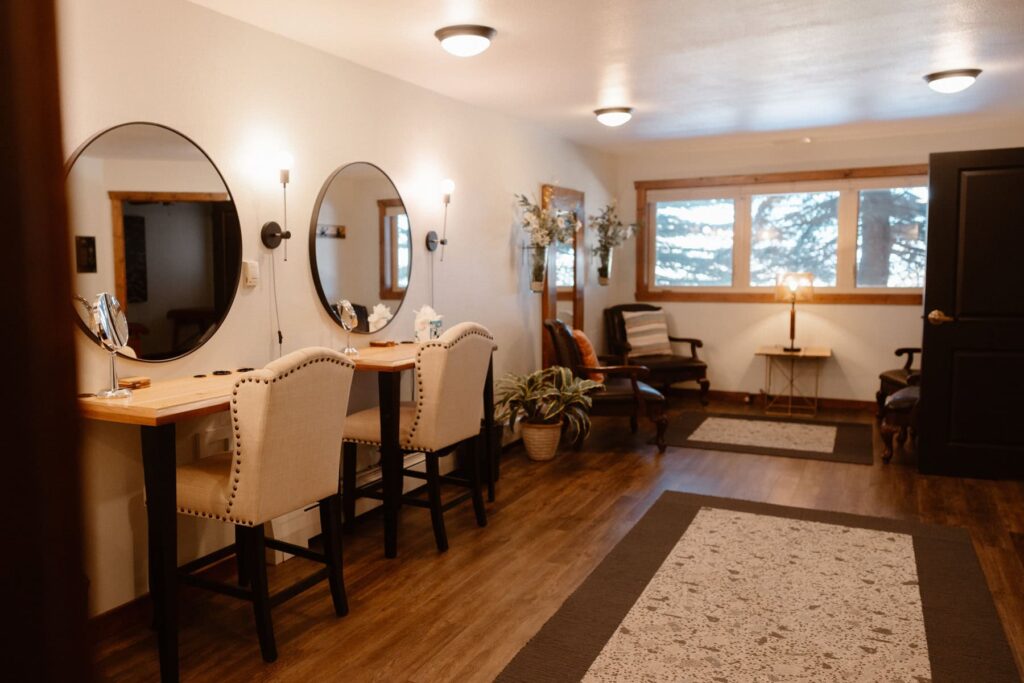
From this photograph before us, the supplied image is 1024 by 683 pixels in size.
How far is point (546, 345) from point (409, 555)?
286cm

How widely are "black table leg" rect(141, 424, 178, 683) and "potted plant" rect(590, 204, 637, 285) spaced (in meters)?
5.01

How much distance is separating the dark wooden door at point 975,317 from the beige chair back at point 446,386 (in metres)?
2.94

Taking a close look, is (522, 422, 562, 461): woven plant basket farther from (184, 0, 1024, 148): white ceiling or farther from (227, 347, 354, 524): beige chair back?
(227, 347, 354, 524): beige chair back

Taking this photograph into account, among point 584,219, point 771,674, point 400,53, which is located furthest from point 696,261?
point 771,674

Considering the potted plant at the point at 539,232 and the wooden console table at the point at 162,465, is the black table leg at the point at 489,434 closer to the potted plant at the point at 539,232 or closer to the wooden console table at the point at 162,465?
the potted plant at the point at 539,232

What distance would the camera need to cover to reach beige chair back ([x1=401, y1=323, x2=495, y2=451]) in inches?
132

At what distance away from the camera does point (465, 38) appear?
342cm

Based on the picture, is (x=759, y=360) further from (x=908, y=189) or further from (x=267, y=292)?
(x=267, y=292)

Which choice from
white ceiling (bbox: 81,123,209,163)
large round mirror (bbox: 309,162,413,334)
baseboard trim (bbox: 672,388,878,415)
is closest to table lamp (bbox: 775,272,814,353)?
baseboard trim (bbox: 672,388,878,415)

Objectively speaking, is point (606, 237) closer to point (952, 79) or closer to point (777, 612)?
point (952, 79)

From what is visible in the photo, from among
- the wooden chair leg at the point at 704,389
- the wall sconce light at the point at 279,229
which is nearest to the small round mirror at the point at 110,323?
the wall sconce light at the point at 279,229

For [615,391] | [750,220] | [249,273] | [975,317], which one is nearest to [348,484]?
[249,273]

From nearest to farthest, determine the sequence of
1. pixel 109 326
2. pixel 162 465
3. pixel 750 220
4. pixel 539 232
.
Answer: pixel 162 465
pixel 109 326
pixel 539 232
pixel 750 220

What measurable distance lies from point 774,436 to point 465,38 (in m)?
3.83
